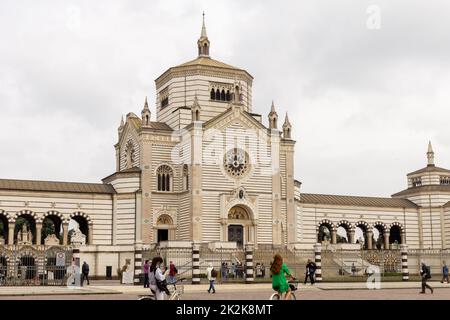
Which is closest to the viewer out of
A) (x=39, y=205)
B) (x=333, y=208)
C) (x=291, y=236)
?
(x=39, y=205)

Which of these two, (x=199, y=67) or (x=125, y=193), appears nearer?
(x=125, y=193)

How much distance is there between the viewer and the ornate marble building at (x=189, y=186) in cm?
5572

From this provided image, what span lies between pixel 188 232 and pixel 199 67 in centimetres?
1499

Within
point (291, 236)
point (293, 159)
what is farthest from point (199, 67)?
point (291, 236)

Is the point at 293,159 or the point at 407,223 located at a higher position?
the point at 293,159

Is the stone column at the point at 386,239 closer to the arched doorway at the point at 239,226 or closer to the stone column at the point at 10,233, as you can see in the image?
the arched doorway at the point at 239,226

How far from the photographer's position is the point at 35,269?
4116cm

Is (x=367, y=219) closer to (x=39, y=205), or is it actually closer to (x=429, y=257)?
(x=429, y=257)

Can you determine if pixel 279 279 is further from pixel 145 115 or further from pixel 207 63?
pixel 207 63

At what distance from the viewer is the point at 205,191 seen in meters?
56.8

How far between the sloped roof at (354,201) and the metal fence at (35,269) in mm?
26478

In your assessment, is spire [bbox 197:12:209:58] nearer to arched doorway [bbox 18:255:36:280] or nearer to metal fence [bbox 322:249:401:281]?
metal fence [bbox 322:249:401:281]

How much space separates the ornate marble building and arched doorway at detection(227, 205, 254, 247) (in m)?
0.08

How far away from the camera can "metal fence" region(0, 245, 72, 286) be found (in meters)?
39.7
